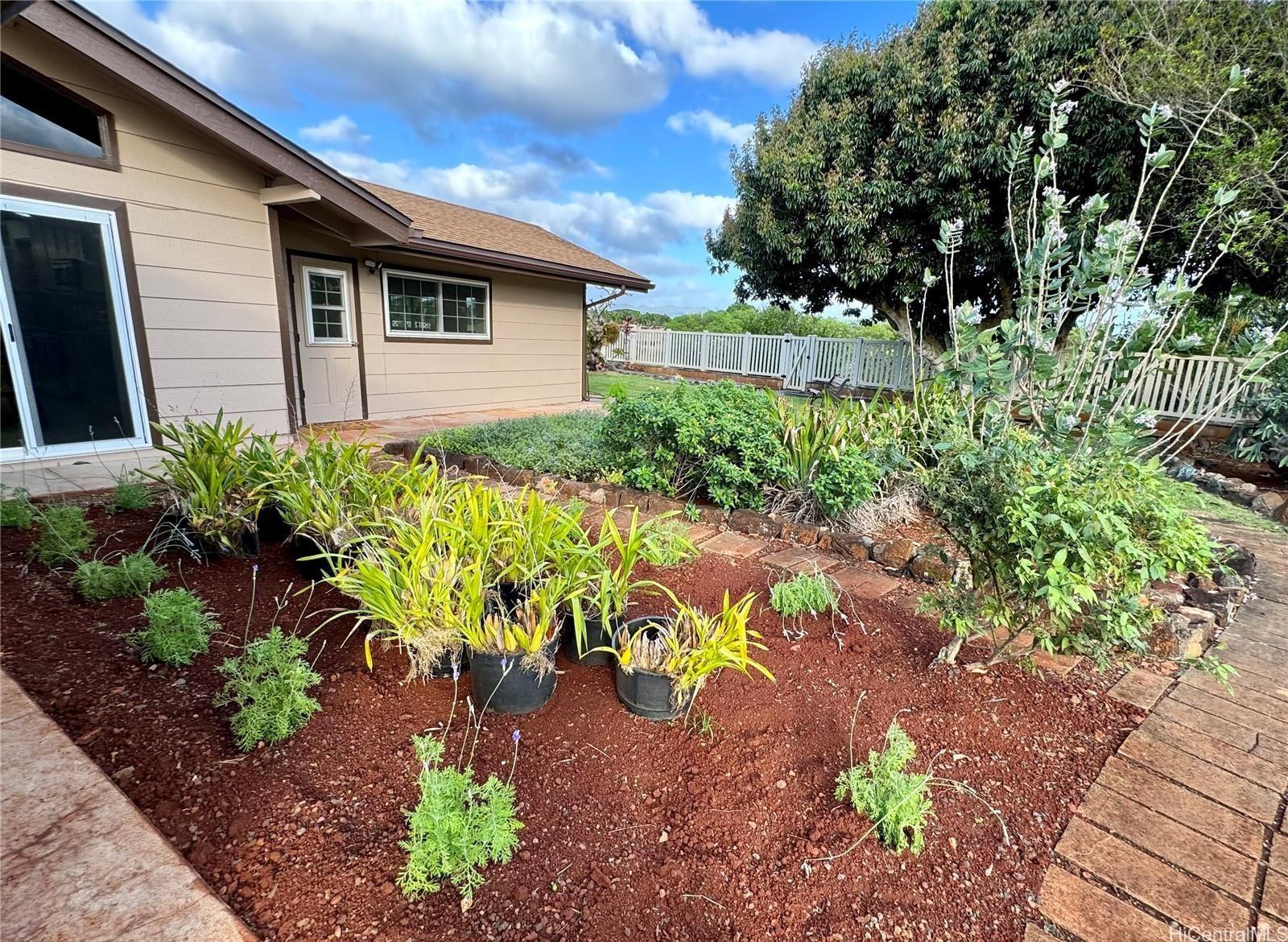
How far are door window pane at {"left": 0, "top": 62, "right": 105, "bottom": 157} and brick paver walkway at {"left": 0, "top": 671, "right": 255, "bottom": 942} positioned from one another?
195 inches

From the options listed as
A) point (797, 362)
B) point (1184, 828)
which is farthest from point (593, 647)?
point (797, 362)

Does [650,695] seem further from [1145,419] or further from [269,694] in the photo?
[1145,419]

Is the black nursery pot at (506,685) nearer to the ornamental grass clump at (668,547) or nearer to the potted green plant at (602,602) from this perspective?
the potted green plant at (602,602)

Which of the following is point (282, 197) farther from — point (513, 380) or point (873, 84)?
point (873, 84)

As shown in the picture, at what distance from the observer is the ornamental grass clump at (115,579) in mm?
2342

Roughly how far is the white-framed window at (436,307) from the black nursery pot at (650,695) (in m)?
7.00

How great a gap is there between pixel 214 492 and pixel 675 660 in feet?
7.90

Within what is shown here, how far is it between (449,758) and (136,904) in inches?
27.1

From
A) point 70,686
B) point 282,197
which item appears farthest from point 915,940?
point 282,197

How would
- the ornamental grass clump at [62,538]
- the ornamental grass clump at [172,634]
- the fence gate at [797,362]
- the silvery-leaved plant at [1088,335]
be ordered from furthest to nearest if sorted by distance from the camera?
the fence gate at [797,362]
the ornamental grass clump at [62,538]
the silvery-leaved plant at [1088,335]
the ornamental grass clump at [172,634]

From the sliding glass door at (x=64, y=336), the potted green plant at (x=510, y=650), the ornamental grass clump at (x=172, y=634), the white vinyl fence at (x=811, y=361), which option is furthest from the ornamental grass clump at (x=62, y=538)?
the white vinyl fence at (x=811, y=361)

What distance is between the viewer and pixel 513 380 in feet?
30.7

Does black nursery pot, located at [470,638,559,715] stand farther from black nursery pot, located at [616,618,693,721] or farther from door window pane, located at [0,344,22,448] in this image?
door window pane, located at [0,344,22,448]

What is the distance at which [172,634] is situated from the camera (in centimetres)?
198
